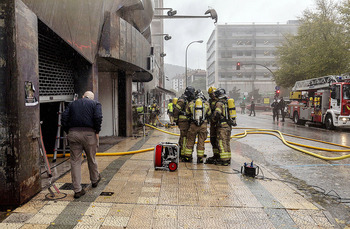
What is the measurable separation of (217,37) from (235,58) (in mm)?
7777

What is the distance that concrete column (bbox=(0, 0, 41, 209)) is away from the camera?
148 inches

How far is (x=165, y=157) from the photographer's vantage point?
6285mm

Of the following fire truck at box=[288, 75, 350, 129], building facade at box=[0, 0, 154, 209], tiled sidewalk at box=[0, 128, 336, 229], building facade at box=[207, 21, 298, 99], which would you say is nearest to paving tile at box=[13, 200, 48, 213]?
tiled sidewalk at box=[0, 128, 336, 229]

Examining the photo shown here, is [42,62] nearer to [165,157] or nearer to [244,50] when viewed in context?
[165,157]

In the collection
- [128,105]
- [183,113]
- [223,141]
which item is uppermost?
[128,105]

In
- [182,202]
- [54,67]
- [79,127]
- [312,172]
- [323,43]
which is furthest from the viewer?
[323,43]

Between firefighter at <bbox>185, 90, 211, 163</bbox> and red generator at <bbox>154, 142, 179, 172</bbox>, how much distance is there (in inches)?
31.1

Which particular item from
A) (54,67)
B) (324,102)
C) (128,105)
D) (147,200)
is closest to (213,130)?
(147,200)

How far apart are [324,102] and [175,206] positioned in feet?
52.7

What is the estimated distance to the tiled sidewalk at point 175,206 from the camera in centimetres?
358

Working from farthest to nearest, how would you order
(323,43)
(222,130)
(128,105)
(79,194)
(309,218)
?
(323,43) < (128,105) < (222,130) < (79,194) < (309,218)

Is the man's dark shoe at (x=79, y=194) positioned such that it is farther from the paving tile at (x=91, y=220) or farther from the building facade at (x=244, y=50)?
the building facade at (x=244, y=50)

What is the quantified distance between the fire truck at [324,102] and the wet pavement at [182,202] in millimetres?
10897

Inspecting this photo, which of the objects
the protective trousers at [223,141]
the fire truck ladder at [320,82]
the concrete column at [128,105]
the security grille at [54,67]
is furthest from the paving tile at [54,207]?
the fire truck ladder at [320,82]
